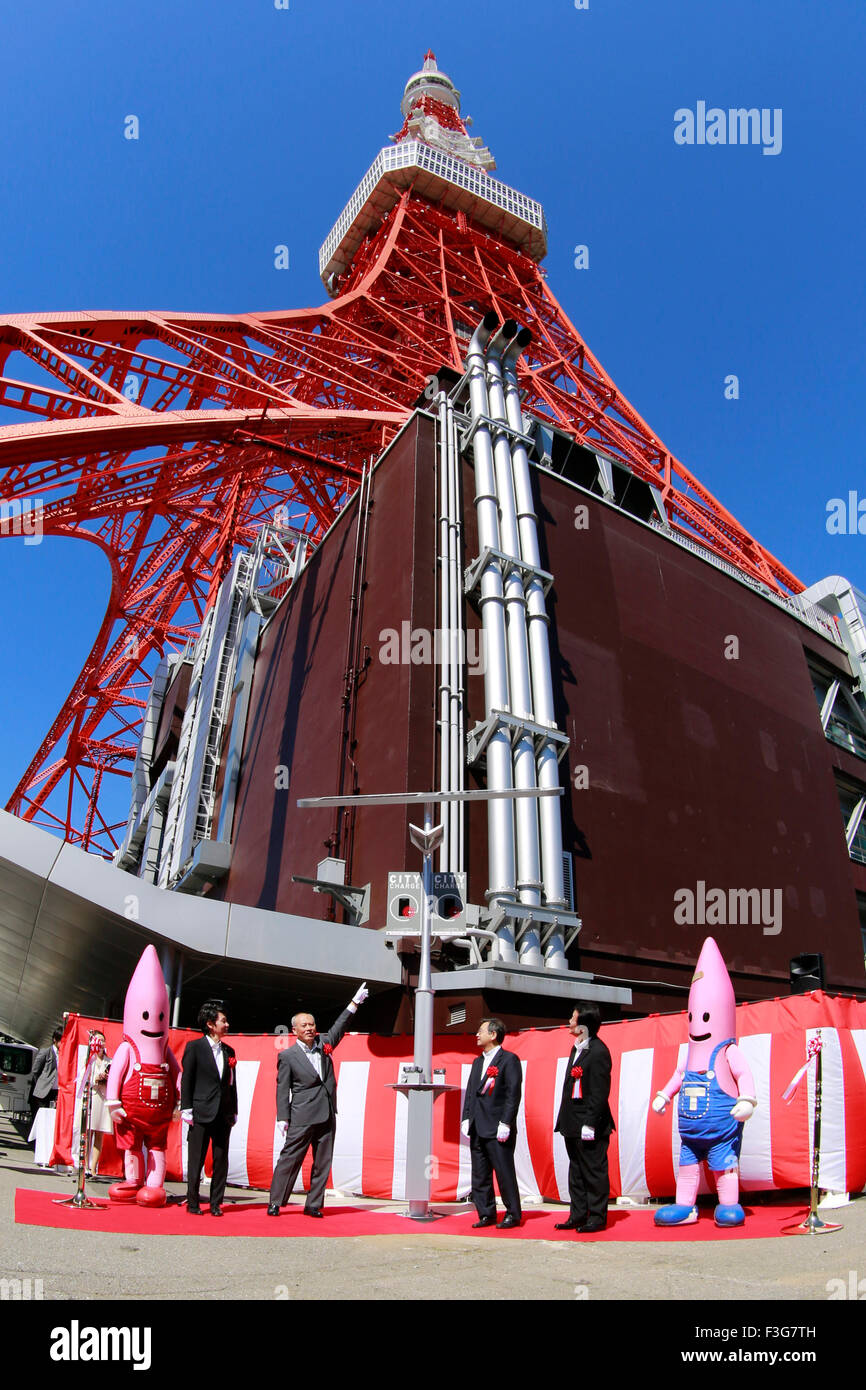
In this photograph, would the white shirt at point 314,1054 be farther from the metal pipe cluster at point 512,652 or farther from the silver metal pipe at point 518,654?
the silver metal pipe at point 518,654

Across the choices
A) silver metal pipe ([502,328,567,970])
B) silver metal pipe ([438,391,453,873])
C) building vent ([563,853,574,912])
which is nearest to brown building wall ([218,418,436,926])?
silver metal pipe ([438,391,453,873])

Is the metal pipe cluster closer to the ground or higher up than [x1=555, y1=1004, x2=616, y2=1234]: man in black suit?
higher up

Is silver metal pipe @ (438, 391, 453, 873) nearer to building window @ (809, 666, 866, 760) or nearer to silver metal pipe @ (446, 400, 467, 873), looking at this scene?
silver metal pipe @ (446, 400, 467, 873)

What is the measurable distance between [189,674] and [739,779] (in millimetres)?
21045

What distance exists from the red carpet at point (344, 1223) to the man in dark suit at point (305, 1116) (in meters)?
0.24

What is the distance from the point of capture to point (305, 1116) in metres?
7.50

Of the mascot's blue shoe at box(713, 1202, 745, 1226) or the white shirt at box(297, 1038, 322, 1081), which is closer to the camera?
the mascot's blue shoe at box(713, 1202, 745, 1226)

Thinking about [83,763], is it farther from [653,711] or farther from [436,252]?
[653,711]

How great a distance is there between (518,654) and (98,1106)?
9.98m

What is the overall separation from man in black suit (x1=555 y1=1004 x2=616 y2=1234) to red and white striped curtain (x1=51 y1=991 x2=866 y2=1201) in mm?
1210

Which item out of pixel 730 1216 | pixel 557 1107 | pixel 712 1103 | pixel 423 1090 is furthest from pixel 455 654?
pixel 730 1216

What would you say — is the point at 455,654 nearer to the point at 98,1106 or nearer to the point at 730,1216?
the point at 98,1106

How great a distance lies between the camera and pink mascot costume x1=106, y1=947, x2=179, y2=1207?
8.12 m

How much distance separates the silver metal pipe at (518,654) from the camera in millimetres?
14516
